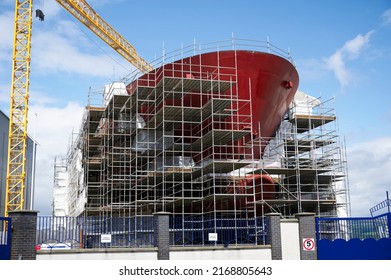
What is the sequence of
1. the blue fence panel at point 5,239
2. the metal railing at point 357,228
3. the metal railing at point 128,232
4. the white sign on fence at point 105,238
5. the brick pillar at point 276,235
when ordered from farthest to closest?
the brick pillar at point 276,235
the metal railing at point 357,228
the white sign on fence at point 105,238
the metal railing at point 128,232
the blue fence panel at point 5,239

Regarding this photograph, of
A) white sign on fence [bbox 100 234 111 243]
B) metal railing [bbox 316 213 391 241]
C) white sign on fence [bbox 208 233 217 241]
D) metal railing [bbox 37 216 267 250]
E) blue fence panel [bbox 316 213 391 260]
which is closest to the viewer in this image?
metal railing [bbox 37 216 267 250]

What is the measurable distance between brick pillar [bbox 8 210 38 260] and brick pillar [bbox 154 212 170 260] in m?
4.69

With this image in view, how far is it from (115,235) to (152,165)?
12.2 meters

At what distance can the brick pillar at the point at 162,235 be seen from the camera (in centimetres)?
2019

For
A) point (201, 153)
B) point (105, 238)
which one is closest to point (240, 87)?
point (201, 153)

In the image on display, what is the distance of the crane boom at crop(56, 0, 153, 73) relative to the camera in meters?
51.7

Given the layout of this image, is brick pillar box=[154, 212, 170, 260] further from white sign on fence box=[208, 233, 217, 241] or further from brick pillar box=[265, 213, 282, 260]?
brick pillar box=[265, 213, 282, 260]

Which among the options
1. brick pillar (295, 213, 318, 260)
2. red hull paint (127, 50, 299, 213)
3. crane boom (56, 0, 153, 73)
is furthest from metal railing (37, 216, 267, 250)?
crane boom (56, 0, 153, 73)

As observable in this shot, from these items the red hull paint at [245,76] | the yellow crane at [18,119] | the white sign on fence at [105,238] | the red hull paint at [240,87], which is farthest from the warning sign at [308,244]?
the yellow crane at [18,119]

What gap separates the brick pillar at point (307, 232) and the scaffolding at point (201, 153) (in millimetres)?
8864

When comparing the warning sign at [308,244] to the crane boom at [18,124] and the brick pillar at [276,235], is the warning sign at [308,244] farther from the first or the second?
the crane boom at [18,124]
